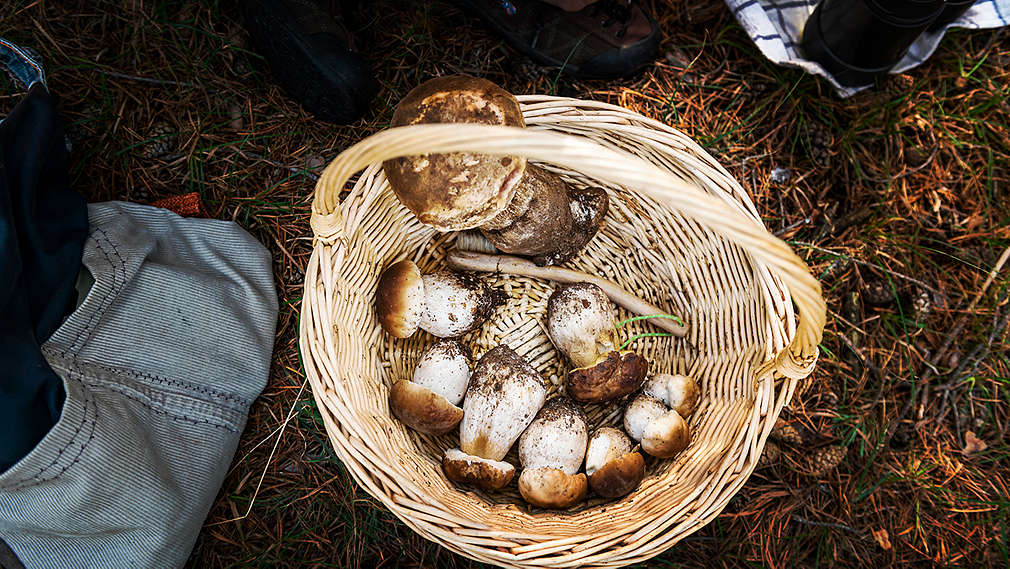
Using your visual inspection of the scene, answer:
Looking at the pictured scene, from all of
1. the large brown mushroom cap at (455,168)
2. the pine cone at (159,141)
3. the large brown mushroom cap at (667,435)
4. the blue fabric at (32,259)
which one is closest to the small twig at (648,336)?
the large brown mushroom cap at (667,435)

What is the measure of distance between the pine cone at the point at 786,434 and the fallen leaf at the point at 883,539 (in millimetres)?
386

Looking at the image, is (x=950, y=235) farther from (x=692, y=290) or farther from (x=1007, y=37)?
(x=692, y=290)

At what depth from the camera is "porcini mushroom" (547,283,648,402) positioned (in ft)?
5.57

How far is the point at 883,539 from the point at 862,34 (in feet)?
5.56

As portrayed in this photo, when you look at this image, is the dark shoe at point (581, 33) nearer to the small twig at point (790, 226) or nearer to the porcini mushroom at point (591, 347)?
the small twig at point (790, 226)

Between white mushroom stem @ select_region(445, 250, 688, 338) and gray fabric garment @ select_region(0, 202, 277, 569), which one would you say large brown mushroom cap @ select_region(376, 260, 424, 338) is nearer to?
white mushroom stem @ select_region(445, 250, 688, 338)

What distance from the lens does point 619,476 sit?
1590mm

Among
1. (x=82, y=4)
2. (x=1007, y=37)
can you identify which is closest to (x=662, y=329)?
(x=1007, y=37)

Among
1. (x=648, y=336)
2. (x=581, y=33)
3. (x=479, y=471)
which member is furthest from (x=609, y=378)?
(x=581, y=33)

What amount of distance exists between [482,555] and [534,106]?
116cm

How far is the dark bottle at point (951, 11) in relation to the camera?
6.66 feet

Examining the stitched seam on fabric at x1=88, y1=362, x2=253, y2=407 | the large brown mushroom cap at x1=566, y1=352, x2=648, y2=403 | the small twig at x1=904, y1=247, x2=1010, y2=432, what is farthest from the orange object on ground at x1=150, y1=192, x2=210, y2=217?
the small twig at x1=904, y1=247, x2=1010, y2=432

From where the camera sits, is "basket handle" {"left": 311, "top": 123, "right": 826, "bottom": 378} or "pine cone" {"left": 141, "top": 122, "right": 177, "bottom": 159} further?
"pine cone" {"left": 141, "top": 122, "right": 177, "bottom": 159}

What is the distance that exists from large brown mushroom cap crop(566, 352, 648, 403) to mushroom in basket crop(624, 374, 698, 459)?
0.23 feet
